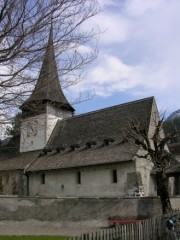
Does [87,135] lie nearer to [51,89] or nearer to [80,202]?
[80,202]

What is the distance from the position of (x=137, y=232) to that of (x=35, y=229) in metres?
13.6

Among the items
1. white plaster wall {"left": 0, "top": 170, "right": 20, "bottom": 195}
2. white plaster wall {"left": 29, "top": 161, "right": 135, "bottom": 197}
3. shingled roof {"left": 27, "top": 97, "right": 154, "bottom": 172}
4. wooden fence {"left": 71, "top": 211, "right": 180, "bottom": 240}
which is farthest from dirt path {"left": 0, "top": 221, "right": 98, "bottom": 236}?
white plaster wall {"left": 0, "top": 170, "right": 20, "bottom": 195}

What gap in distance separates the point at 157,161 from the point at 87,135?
16.0 m

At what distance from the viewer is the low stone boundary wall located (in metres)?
23.6

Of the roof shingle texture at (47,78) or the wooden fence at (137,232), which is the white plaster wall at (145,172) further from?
the roof shingle texture at (47,78)

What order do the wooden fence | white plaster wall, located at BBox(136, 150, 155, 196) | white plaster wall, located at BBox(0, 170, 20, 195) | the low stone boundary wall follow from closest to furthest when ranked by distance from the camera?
the wooden fence < the low stone boundary wall < white plaster wall, located at BBox(136, 150, 155, 196) < white plaster wall, located at BBox(0, 170, 20, 195)

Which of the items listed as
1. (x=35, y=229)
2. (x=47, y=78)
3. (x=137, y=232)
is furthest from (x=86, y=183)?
(x=47, y=78)

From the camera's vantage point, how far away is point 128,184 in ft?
94.0

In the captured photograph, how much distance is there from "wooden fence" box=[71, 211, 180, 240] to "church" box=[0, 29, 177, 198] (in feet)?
40.8

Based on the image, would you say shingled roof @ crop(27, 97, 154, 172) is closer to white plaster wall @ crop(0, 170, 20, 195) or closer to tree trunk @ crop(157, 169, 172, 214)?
white plaster wall @ crop(0, 170, 20, 195)

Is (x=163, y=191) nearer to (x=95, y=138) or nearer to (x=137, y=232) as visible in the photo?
A: (x=137, y=232)

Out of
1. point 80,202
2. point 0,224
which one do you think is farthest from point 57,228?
point 0,224

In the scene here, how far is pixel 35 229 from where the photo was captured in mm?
24094

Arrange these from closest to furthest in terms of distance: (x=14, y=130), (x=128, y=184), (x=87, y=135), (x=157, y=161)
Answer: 1. (x=14, y=130)
2. (x=157, y=161)
3. (x=128, y=184)
4. (x=87, y=135)
